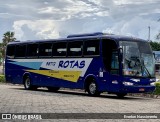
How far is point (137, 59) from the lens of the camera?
2208 centimetres

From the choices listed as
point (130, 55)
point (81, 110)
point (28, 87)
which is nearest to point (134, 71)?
point (130, 55)

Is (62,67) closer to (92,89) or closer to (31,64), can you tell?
(92,89)

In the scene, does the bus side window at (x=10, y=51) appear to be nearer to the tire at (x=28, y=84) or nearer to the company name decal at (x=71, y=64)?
the tire at (x=28, y=84)

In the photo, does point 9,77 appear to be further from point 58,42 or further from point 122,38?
point 122,38

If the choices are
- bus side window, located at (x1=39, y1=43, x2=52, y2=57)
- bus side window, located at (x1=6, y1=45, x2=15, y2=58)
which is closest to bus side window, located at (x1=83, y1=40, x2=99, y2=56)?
bus side window, located at (x1=39, y1=43, x2=52, y2=57)

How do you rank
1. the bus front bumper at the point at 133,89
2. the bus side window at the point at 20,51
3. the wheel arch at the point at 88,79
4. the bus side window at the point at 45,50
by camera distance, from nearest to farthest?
the bus front bumper at the point at 133,89 → the wheel arch at the point at 88,79 → the bus side window at the point at 45,50 → the bus side window at the point at 20,51

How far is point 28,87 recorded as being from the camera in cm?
2953

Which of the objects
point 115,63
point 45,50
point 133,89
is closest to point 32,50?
point 45,50

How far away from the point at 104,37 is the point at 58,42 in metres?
4.27

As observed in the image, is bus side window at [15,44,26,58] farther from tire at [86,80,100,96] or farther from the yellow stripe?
tire at [86,80,100,96]

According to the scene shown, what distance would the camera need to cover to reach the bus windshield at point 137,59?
21750 millimetres

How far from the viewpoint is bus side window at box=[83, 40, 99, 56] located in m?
23.0

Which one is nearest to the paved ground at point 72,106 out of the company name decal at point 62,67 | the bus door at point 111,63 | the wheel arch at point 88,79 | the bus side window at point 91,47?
the bus door at point 111,63

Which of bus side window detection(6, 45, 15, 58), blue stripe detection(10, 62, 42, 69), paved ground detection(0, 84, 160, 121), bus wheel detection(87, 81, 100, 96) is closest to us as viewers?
paved ground detection(0, 84, 160, 121)
